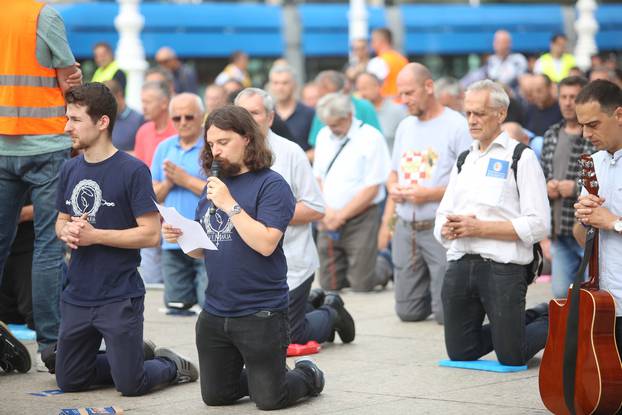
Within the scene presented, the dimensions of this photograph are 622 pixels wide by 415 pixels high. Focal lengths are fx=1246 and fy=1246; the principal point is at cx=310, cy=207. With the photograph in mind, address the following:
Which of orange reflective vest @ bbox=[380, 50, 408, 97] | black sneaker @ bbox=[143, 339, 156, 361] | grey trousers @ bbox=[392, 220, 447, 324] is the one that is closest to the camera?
black sneaker @ bbox=[143, 339, 156, 361]

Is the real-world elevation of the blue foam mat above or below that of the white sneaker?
below

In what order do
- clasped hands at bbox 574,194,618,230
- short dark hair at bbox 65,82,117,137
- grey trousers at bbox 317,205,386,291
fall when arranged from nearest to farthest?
clasped hands at bbox 574,194,618,230, short dark hair at bbox 65,82,117,137, grey trousers at bbox 317,205,386,291

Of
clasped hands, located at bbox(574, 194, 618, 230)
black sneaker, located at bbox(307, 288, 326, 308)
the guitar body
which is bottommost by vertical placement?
black sneaker, located at bbox(307, 288, 326, 308)

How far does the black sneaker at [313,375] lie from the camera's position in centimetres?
659

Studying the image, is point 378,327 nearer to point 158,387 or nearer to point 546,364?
point 158,387

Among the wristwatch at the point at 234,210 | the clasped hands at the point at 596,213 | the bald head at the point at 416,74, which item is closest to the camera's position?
the clasped hands at the point at 596,213

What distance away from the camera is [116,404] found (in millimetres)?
6543

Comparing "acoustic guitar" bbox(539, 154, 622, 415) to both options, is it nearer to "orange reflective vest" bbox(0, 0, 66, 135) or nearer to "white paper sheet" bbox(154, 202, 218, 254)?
"white paper sheet" bbox(154, 202, 218, 254)

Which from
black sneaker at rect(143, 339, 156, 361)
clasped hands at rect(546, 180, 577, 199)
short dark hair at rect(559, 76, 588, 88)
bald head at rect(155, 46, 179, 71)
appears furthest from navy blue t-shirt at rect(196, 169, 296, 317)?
bald head at rect(155, 46, 179, 71)

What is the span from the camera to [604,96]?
6.17 metres

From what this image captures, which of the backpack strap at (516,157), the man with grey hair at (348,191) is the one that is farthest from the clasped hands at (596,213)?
the man with grey hair at (348,191)

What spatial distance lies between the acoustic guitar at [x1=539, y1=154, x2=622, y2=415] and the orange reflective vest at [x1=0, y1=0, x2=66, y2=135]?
3387 millimetres

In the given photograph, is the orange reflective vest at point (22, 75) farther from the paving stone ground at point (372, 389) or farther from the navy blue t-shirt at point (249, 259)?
the navy blue t-shirt at point (249, 259)

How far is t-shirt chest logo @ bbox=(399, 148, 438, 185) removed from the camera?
368 inches
